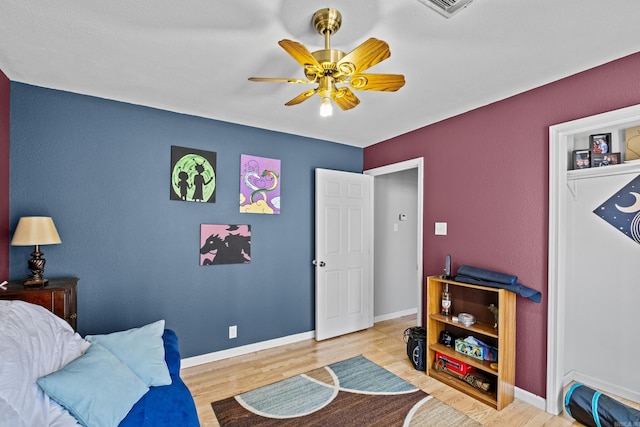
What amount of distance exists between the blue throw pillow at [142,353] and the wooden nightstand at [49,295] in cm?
46

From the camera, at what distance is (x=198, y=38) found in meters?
1.83

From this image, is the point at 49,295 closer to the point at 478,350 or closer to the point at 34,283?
the point at 34,283

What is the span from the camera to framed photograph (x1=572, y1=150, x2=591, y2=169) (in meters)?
2.53

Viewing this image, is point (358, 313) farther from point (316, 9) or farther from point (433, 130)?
point (316, 9)

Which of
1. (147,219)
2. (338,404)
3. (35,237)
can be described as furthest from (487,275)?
(35,237)

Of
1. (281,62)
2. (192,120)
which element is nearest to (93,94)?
(192,120)

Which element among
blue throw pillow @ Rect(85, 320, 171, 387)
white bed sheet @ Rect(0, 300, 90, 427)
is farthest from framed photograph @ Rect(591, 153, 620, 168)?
white bed sheet @ Rect(0, 300, 90, 427)

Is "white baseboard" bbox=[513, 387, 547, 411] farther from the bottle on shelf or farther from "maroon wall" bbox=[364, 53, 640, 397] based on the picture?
the bottle on shelf

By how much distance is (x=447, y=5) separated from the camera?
4.99 ft

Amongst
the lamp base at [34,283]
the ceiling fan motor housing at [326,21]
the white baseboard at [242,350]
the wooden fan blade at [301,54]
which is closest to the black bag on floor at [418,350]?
the white baseboard at [242,350]

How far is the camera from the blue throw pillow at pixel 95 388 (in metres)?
1.34

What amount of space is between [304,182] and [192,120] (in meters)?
1.40

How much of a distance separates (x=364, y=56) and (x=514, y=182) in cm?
182

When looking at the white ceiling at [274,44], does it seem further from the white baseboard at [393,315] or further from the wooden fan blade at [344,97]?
the white baseboard at [393,315]
